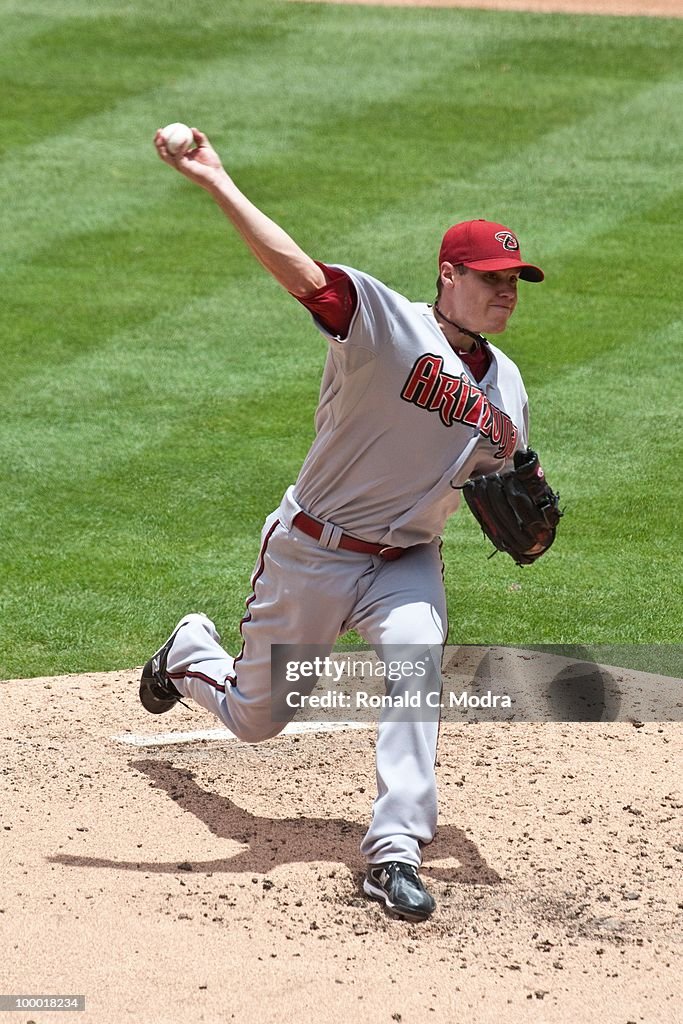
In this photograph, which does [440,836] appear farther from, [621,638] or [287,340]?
[287,340]

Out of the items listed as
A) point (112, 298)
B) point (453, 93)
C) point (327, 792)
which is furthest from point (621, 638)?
point (453, 93)

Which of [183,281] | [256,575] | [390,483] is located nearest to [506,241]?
[390,483]

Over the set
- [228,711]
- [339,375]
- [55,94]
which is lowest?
[228,711]

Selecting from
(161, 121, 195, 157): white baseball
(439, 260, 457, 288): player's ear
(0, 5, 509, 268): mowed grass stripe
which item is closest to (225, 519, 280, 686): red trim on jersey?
(439, 260, 457, 288): player's ear

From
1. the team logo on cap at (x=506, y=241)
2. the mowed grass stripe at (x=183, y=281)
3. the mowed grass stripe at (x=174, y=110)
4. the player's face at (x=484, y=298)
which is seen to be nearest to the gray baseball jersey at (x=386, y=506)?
the player's face at (x=484, y=298)

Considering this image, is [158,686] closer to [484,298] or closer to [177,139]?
[484,298]

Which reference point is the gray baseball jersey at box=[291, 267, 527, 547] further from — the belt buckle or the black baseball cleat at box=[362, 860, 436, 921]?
the black baseball cleat at box=[362, 860, 436, 921]

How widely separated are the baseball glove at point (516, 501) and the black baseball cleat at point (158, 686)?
120 cm

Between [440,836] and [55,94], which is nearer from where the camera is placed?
[440,836]

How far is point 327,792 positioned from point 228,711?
0.43m

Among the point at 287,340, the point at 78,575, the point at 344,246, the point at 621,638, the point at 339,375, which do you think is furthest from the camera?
the point at 344,246

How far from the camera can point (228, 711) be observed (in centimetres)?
461

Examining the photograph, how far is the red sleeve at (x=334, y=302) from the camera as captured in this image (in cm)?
385

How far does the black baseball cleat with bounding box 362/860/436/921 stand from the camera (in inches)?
155
